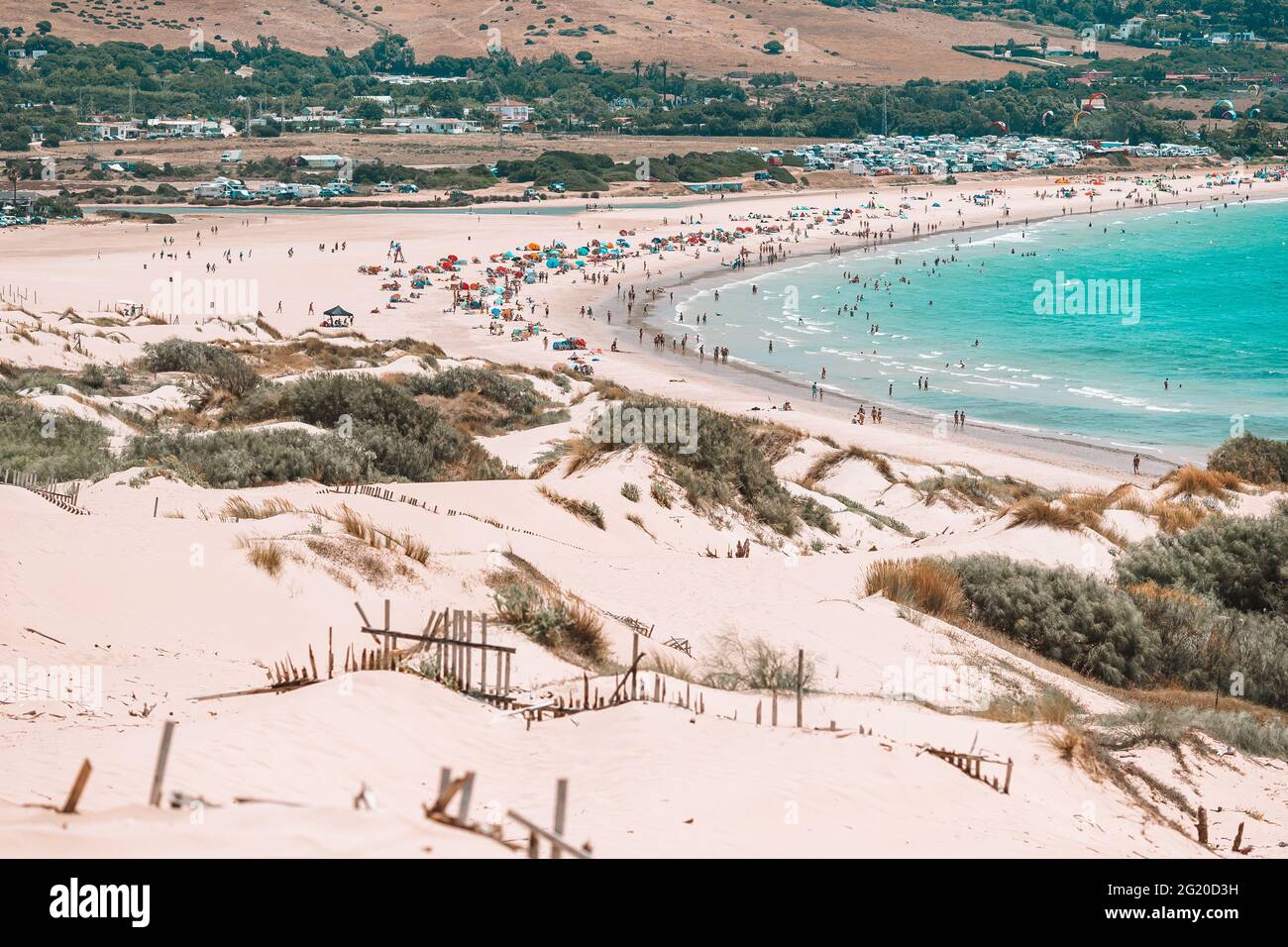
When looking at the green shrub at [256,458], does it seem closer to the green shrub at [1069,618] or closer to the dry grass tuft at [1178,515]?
the green shrub at [1069,618]

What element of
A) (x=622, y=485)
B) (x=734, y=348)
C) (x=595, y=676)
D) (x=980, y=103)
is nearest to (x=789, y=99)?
(x=980, y=103)

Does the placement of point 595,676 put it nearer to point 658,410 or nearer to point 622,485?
point 622,485

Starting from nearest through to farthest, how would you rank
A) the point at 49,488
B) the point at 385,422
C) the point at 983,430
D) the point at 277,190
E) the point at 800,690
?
the point at 800,690 < the point at 49,488 < the point at 385,422 < the point at 983,430 < the point at 277,190

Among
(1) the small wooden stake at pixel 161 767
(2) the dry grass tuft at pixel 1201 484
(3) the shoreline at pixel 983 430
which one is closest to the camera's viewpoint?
(1) the small wooden stake at pixel 161 767

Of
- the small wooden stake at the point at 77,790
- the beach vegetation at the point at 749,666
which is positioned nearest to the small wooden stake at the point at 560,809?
the small wooden stake at the point at 77,790

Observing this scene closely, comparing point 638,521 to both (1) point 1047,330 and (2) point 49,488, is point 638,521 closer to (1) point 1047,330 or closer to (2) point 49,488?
(2) point 49,488

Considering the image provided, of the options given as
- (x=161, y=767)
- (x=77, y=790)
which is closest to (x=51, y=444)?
(x=161, y=767)

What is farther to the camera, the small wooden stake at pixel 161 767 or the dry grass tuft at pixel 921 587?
the dry grass tuft at pixel 921 587

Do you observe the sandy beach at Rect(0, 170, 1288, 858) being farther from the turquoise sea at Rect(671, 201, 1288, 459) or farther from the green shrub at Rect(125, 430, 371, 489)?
the turquoise sea at Rect(671, 201, 1288, 459)
